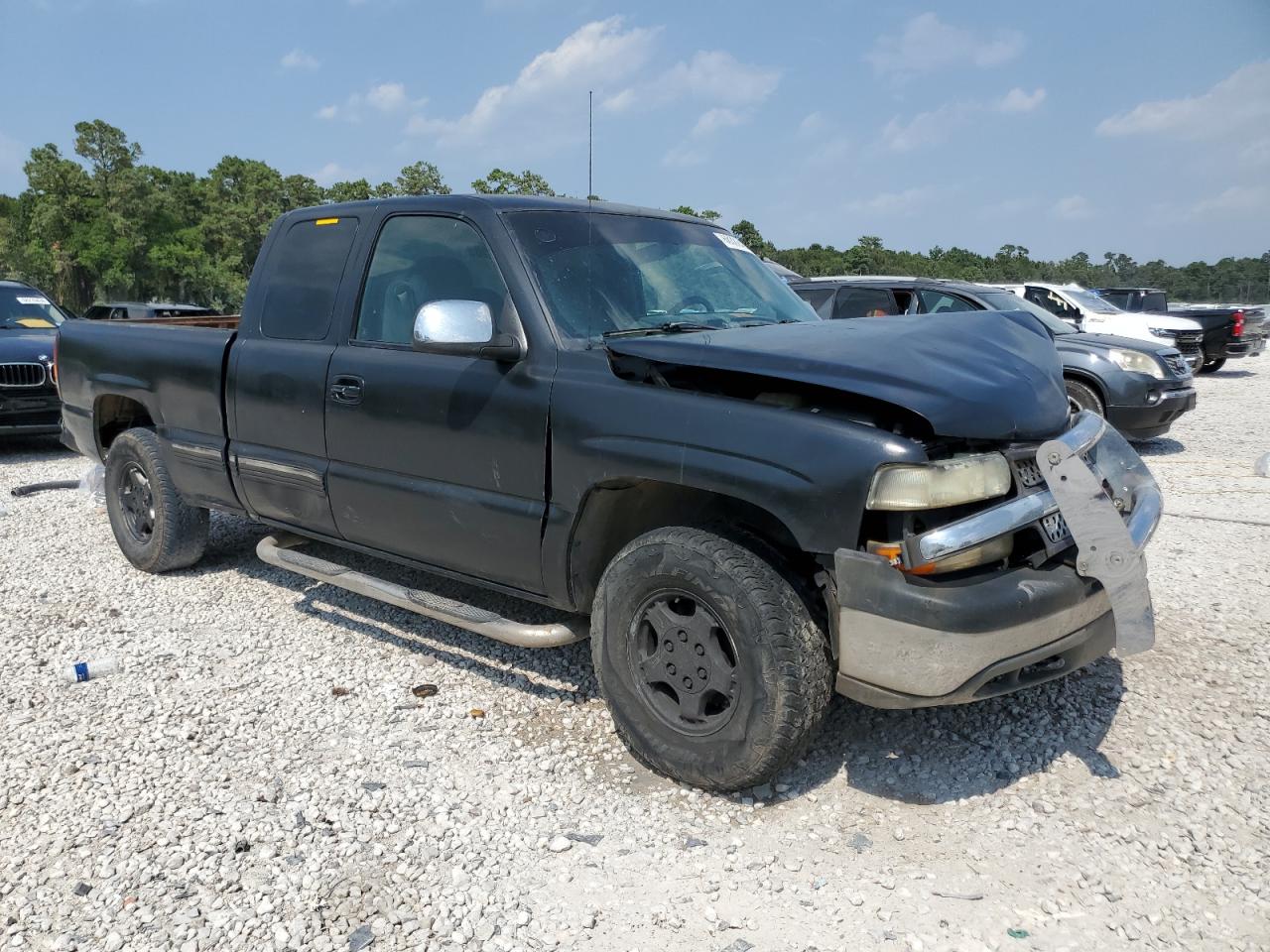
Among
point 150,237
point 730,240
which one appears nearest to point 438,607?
point 730,240

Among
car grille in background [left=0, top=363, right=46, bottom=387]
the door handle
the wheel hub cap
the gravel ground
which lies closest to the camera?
the gravel ground

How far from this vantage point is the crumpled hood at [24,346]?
29.8ft

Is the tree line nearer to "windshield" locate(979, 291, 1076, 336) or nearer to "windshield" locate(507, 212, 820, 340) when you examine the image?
"windshield" locate(979, 291, 1076, 336)

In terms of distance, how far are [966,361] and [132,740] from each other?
3.27 metres

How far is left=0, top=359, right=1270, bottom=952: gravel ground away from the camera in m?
2.48

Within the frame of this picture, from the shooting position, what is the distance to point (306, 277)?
173 inches

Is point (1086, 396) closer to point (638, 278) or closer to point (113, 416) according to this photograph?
point (638, 278)

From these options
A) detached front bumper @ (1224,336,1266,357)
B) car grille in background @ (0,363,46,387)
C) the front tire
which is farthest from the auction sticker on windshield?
detached front bumper @ (1224,336,1266,357)

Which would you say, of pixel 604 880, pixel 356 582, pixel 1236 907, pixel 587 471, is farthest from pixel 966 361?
pixel 356 582

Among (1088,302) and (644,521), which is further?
(1088,302)

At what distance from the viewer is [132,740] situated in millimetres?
3488

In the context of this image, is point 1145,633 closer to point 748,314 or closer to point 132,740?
point 748,314

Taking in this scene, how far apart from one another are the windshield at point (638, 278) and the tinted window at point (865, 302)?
5.61 meters

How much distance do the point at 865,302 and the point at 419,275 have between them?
22.1ft
